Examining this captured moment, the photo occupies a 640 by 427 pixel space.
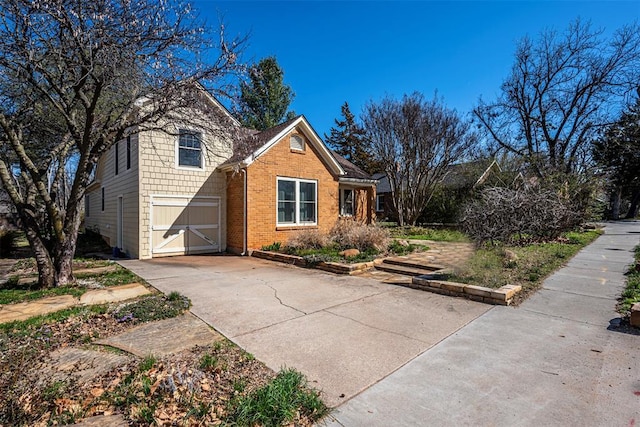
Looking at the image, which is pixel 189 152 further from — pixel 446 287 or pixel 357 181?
pixel 446 287

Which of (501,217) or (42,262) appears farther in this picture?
(501,217)

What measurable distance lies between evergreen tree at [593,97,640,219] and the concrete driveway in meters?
34.1

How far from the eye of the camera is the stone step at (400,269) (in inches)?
321

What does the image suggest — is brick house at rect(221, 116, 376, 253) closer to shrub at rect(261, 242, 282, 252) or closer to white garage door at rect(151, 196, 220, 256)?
shrub at rect(261, 242, 282, 252)

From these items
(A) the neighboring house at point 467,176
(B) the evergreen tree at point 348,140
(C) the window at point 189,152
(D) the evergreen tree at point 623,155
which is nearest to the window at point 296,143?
(C) the window at point 189,152

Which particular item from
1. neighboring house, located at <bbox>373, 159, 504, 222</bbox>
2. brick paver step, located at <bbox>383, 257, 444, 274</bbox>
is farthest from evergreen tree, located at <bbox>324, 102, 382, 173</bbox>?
Answer: brick paver step, located at <bbox>383, 257, 444, 274</bbox>

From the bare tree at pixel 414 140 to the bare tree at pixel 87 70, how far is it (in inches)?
540

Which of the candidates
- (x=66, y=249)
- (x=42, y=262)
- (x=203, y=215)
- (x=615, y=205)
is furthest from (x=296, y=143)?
(x=615, y=205)

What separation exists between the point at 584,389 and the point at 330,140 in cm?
3844

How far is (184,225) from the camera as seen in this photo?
1191 cm

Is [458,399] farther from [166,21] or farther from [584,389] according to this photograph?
[166,21]

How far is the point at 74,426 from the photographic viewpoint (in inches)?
95.6

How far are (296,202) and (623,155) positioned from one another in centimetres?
4132

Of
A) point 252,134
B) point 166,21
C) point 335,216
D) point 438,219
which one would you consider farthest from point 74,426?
point 438,219
